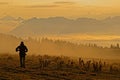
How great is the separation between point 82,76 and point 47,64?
10.5 metres

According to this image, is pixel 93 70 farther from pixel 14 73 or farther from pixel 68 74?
pixel 14 73

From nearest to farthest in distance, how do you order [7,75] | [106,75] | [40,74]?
1. [7,75]
2. [40,74]
3. [106,75]

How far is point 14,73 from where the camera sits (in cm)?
4253

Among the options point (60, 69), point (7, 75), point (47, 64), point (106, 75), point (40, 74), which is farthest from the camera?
point (47, 64)

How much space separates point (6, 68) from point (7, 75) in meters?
6.02

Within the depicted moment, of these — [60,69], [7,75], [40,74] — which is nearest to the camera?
[7,75]

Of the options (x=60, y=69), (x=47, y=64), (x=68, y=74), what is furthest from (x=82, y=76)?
(x=47, y=64)

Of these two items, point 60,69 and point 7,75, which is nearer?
point 7,75

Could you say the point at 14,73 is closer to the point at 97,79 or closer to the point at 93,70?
the point at 97,79

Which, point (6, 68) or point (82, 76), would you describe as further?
point (6, 68)

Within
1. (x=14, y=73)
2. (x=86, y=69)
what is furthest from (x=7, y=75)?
(x=86, y=69)

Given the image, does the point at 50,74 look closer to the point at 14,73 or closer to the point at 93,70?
the point at 14,73

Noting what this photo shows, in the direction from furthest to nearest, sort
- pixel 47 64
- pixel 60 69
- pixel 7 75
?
pixel 47 64
pixel 60 69
pixel 7 75

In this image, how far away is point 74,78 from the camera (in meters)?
41.8
